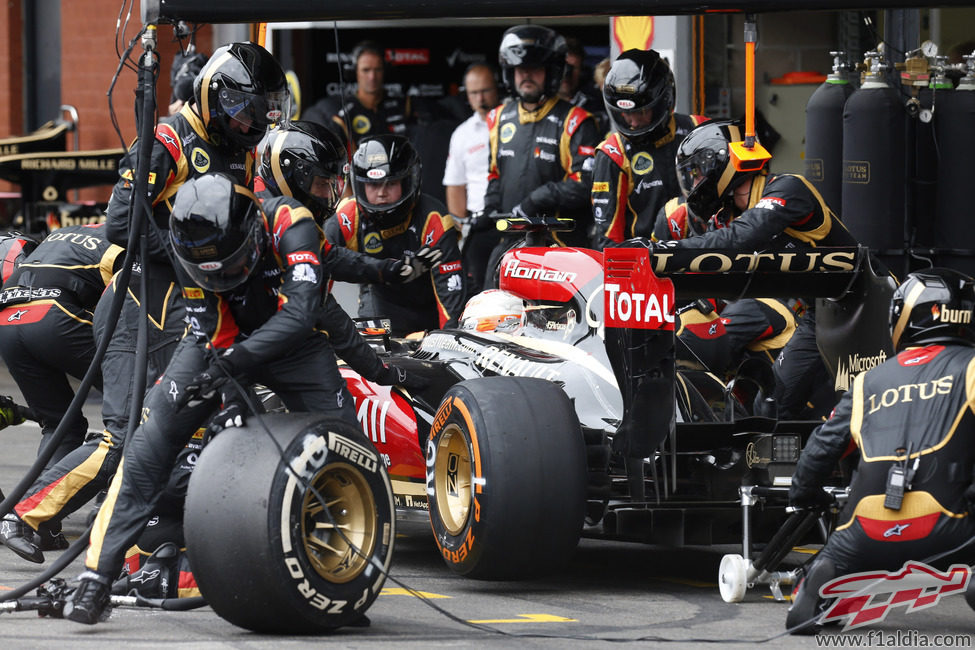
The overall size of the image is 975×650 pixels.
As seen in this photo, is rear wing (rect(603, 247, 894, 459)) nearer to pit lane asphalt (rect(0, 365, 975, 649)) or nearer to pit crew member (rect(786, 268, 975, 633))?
pit lane asphalt (rect(0, 365, 975, 649))

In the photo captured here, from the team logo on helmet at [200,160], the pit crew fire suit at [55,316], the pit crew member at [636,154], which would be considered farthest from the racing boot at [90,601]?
the pit crew member at [636,154]

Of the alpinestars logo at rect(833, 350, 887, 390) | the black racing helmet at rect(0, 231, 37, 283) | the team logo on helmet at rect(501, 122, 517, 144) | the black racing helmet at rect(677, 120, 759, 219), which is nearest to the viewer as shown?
the alpinestars logo at rect(833, 350, 887, 390)

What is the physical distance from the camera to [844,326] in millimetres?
7227

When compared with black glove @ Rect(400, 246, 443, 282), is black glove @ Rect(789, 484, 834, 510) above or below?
below

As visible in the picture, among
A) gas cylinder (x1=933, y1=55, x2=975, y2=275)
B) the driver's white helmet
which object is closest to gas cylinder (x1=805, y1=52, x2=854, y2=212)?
gas cylinder (x1=933, y1=55, x2=975, y2=275)

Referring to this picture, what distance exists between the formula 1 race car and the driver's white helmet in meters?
0.58

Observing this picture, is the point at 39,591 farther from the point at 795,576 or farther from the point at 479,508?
the point at 795,576

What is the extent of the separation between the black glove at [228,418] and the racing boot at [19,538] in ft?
5.46

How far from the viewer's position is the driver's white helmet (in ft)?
25.9

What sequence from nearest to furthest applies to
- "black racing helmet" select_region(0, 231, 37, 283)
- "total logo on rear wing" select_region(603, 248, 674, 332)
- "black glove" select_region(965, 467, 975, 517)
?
"black glove" select_region(965, 467, 975, 517)
"total logo on rear wing" select_region(603, 248, 674, 332)
"black racing helmet" select_region(0, 231, 37, 283)

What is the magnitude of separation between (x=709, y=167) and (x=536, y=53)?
3.27 metres

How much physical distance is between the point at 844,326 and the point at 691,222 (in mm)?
1173

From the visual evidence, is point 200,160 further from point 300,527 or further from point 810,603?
point 810,603

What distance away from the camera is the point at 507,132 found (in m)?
10.8
